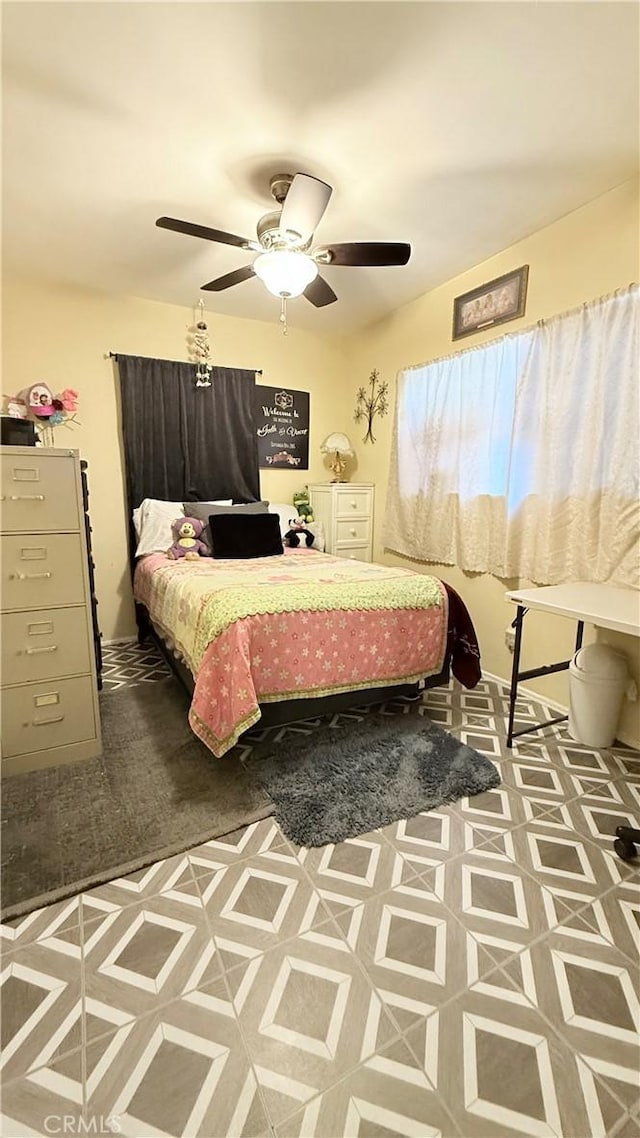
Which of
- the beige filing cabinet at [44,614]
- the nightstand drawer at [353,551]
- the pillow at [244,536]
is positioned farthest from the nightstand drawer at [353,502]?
the beige filing cabinet at [44,614]

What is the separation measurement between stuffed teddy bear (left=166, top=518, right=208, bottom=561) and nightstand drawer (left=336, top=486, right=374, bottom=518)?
3.92ft

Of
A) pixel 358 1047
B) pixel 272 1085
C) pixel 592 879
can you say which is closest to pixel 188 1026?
pixel 272 1085

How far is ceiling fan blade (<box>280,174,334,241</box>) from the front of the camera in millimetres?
1711

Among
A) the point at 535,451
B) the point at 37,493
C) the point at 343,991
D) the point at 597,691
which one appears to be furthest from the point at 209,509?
the point at 343,991

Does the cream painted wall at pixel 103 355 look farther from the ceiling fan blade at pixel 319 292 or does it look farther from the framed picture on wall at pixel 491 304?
the framed picture on wall at pixel 491 304

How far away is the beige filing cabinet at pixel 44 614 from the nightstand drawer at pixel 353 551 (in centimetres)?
234

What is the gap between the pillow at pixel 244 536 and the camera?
3.19 meters

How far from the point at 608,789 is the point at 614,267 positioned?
7.51ft

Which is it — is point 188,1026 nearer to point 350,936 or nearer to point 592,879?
point 350,936

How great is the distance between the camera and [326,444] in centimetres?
412

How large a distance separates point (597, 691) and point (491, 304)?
2.24 meters

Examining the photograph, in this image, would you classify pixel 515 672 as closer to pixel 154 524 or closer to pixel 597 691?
pixel 597 691

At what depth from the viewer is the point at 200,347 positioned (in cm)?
365

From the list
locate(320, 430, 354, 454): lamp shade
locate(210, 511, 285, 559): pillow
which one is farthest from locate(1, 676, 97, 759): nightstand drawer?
locate(320, 430, 354, 454): lamp shade
